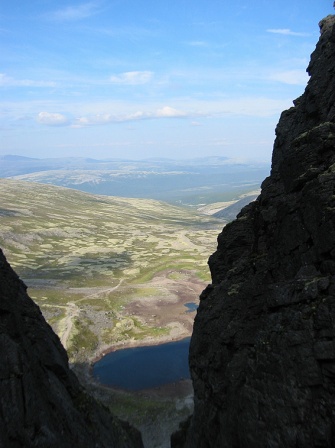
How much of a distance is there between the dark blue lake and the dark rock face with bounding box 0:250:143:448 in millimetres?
55557

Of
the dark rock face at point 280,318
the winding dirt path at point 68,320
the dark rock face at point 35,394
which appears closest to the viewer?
the dark rock face at point 280,318

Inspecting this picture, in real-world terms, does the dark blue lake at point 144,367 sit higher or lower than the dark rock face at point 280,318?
lower

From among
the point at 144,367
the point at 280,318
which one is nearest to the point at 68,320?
the point at 144,367

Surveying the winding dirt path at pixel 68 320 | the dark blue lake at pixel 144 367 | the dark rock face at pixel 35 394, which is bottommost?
the dark blue lake at pixel 144 367

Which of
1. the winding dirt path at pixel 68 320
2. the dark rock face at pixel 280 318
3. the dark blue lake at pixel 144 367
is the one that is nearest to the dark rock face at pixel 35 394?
the dark rock face at pixel 280 318

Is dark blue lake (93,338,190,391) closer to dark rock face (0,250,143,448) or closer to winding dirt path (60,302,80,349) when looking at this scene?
winding dirt path (60,302,80,349)

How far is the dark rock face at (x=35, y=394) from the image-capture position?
85.9 ft

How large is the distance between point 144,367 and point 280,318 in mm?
83615

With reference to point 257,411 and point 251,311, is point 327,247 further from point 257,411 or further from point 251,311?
point 257,411

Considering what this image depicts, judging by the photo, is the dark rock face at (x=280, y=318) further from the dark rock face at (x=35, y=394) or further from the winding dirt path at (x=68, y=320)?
the winding dirt path at (x=68, y=320)

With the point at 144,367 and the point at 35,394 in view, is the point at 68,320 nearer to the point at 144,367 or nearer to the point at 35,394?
the point at 144,367

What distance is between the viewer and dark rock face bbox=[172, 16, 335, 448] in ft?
83.4

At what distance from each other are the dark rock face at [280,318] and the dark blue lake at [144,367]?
55420mm

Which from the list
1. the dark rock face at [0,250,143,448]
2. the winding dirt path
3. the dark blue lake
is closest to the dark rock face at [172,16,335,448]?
the dark rock face at [0,250,143,448]
